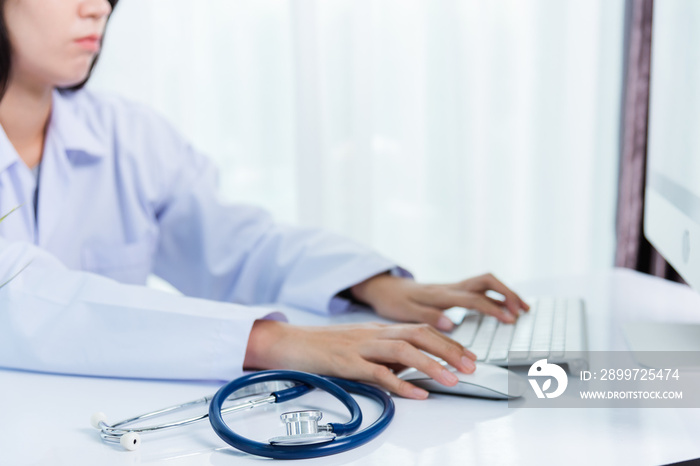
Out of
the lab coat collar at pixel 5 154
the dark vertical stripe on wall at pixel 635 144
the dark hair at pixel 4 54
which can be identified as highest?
the dark hair at pixel 4 54

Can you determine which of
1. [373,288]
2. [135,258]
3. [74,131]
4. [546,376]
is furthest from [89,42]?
[546,376]

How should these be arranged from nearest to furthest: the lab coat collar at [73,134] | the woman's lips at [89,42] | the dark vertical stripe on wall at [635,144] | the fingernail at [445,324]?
the fingernail at [445,324] → the woman's lips at [89,42] → the lab coat collar at [73,134] → the dark vertical stripe on wall at [635,144]

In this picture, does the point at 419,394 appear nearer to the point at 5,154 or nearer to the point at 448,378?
the point at 448,378

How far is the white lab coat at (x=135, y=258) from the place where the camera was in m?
0.74

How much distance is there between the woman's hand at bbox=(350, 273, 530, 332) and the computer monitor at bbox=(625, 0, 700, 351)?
5.8 inches

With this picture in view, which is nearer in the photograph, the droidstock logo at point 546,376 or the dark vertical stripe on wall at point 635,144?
the droidstock logo at point 546,376

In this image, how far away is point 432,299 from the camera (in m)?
0.91

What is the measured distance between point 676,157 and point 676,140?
0.02m

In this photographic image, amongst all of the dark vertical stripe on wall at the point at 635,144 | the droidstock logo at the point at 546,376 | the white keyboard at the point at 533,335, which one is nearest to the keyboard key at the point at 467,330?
the white keyboard at the point at 533,335

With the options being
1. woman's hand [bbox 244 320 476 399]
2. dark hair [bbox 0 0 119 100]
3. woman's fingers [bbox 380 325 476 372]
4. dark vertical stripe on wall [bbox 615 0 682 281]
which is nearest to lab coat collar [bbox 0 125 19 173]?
dark hair [bbox 0 0 119 100]

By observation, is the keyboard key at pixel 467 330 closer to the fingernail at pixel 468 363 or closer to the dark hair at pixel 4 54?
the fingernail at pixel 468 363

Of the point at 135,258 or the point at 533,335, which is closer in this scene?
the point at 533,335

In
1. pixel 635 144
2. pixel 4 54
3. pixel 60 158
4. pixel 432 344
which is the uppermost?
pixel 4 54

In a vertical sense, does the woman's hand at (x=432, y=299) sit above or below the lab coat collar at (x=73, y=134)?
below
